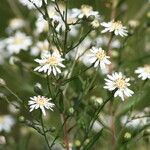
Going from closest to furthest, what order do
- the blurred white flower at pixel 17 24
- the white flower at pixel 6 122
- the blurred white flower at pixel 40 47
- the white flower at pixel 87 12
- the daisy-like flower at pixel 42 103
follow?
1. the daisy-like flower at pixel 42 103
2. the white flower at pixel 87 12
3. the blurred white flower at pixel 40 47
4. the white flower at pixel 6 122
5. the blurred white flower at pixel 17 24

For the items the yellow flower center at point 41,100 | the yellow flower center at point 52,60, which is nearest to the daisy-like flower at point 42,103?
the yellow flower center at point 41,100

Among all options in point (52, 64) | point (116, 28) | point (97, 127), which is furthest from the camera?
point (97, 127)

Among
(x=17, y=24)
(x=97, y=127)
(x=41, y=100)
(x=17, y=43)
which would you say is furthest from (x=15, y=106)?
(x=17, y=24)

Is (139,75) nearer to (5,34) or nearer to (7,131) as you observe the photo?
(7,131)

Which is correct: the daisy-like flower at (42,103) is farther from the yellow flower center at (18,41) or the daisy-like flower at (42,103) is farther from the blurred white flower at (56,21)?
the yellow flower center at (18,41)

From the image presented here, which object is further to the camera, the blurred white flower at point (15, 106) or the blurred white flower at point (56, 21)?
the blurred white flower at point (56, 21)

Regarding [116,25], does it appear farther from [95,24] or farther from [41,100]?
[41,100]
